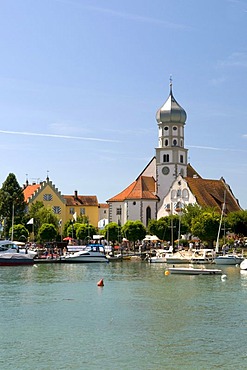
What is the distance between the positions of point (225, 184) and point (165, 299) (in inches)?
3198

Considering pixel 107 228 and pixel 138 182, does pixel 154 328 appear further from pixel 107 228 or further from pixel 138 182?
pixel 138 182

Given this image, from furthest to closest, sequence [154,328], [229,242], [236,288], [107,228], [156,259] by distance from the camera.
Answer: [107,228]
[229,242]
[156,259]
[236,288]
[154,328]

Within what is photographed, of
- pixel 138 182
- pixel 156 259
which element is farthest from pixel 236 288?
pixel 138 182

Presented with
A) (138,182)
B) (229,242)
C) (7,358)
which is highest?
(138,182)

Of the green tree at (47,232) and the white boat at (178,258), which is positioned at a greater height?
the green tree at (47,232)

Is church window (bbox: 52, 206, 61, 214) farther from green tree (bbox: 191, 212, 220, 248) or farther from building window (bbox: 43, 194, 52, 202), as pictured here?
green tree (bbox: 191, 212, 220, 248)

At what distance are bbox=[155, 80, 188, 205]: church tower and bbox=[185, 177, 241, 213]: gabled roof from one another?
490 cm

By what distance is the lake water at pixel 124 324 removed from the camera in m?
26.2

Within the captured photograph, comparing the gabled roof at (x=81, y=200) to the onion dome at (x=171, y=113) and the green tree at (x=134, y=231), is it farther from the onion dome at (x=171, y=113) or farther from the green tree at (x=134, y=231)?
the green tree at (x=134, y=231)

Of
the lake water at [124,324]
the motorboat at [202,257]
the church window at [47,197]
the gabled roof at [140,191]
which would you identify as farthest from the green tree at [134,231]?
the lake water at [124,324]

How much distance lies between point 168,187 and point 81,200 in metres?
21.1

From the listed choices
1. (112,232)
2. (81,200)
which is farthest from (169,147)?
(81,200)

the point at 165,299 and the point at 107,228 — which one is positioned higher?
the point at 107,228

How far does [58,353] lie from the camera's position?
2725 centimetres
